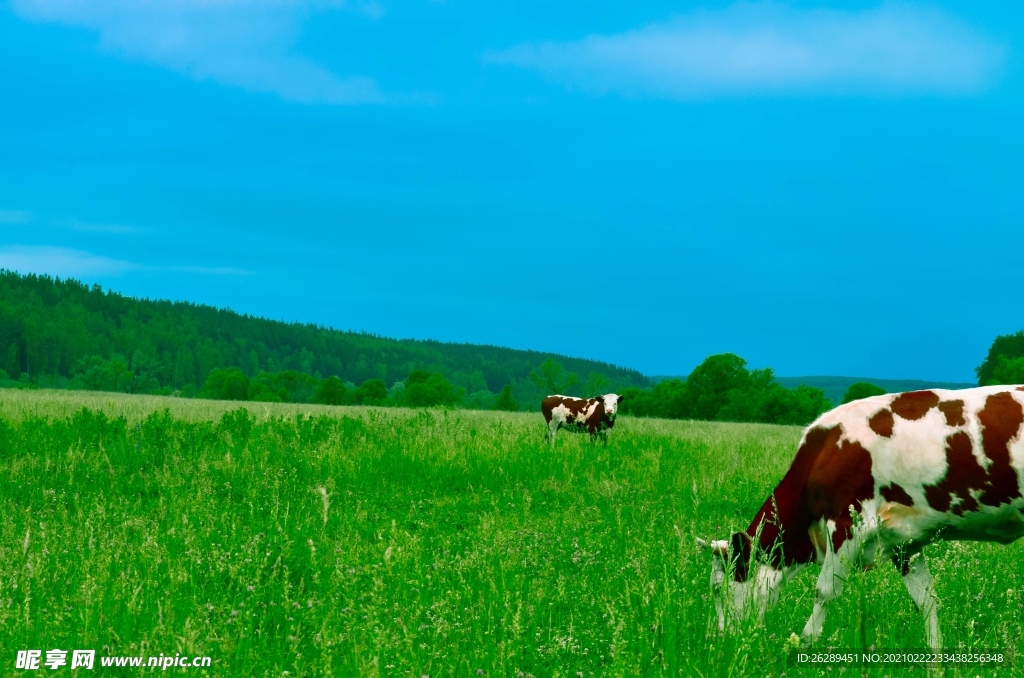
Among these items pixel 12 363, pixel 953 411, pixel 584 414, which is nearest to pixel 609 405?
pixel 584 414

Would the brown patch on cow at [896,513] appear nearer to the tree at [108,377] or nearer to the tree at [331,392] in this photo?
the tree at [331,392]

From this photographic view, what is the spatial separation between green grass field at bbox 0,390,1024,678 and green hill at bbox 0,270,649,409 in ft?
325

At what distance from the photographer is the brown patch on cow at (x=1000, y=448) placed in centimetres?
531

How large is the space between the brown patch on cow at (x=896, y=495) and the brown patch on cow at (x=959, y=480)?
126 millimetres

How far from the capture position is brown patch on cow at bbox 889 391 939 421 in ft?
18.3

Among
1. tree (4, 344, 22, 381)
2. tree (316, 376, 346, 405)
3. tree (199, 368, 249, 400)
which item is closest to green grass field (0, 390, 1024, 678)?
tree (316, 376, 346, 405)

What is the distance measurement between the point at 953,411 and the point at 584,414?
1519 cm

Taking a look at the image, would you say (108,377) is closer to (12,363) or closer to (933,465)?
(12,363)

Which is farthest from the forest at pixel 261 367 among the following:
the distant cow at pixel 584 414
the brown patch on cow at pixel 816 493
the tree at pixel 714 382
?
the brown patch on cow at pixel 816 493

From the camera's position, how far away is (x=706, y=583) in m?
6.32

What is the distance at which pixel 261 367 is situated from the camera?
17275cm

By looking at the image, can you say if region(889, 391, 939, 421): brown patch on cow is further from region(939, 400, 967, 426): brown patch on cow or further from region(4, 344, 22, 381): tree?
region(4, 344, 22, 381): tree

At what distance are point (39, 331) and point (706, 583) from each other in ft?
501

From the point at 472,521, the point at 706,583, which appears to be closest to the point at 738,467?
the point at 472,521
